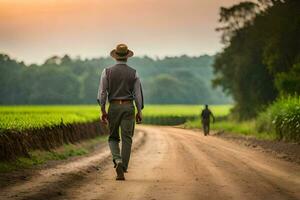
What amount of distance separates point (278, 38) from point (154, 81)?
144144mm

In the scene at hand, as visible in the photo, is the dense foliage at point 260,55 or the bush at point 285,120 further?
the dense foliage at point 260,55

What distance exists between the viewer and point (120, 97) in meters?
12.2

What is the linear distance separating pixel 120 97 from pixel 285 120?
1517 cm

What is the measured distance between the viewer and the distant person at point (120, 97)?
12156 mm

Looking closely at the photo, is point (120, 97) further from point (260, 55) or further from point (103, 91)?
point (260, 55)

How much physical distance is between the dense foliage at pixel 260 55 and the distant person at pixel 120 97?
74.1ft

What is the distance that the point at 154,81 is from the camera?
183250 mm

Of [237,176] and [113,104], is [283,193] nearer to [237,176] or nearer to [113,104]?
[237,176]

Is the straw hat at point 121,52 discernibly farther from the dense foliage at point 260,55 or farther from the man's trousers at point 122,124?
the dense foliage at point 260,55

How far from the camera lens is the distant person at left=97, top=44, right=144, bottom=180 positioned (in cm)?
1216

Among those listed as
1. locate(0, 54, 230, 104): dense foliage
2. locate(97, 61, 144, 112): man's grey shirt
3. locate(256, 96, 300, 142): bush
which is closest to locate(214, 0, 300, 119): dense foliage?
locate(256, 96, 300, 142): bush

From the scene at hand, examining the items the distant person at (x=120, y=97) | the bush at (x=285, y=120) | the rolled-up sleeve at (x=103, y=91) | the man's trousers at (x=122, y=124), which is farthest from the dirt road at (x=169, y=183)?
the bush at (x=285, y=120)

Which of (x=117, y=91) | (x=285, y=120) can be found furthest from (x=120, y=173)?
(x=285, y=120)

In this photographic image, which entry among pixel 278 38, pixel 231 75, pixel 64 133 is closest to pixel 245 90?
pixel 231 75
